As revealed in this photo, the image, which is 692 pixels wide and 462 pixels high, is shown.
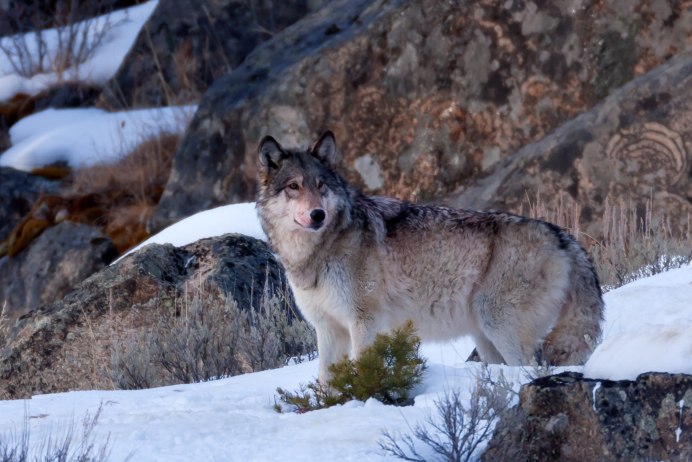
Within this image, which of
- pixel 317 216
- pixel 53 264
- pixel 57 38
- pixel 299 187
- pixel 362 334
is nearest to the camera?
pixel 362 334

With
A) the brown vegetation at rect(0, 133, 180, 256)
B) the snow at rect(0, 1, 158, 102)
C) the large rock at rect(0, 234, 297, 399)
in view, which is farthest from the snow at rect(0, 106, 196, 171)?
the large rock at rect(0, 234, 297, 399)

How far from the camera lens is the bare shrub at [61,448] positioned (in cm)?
437

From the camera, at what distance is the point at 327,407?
218 inches

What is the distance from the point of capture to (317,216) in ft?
22.0

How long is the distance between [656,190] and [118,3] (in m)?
14.4

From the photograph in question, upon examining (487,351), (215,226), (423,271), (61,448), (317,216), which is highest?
(215,226)

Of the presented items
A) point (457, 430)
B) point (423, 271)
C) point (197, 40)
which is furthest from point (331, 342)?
point (197, 40)

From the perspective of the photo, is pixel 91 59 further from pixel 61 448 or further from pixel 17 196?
pixel 61 448

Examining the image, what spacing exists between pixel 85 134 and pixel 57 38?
3808mm

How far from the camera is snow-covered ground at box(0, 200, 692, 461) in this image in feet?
15.3

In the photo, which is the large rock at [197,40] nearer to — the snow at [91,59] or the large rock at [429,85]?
the snow at [91,59]

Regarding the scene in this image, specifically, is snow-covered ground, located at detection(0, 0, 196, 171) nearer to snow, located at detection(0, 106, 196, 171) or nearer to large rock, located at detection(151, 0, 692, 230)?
snow, located at detection(0, 106, 196, 171)

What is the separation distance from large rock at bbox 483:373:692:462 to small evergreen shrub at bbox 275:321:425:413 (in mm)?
908

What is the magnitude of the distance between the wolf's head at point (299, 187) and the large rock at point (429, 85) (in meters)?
5.47
